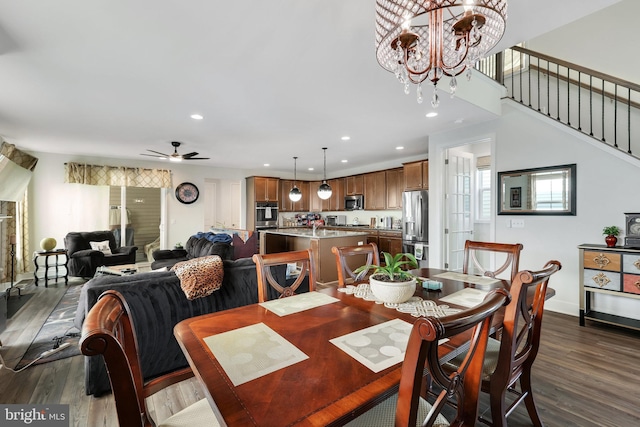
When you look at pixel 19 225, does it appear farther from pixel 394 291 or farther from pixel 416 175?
pixel 416 175

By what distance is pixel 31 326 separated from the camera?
10.5ft

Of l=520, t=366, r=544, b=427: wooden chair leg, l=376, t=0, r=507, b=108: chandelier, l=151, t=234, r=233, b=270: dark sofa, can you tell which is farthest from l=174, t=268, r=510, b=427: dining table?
l=151, t=234, r=233, b=270: dark sofa

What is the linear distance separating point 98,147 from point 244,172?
11.2 feet

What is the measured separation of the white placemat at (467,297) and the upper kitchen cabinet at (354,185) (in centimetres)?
582

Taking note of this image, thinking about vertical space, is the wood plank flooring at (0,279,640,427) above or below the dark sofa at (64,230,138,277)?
below

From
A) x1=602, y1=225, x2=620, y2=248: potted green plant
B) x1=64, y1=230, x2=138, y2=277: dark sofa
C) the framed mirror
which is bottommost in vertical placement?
x1=64, y1=230, x2=138, y2=277: dark sofa

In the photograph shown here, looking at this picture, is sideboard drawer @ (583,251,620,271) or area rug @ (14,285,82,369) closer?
area rug @ (14,285,82,369)

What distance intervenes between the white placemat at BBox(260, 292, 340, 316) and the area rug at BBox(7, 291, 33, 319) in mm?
4104

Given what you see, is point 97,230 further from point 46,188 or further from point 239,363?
point 239,363

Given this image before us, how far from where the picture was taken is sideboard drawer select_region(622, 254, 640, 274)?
277 centimetres

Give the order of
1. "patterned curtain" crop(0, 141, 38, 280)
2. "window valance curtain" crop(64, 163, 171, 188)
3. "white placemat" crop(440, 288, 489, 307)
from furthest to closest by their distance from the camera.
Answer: "window valance curtain" crop(64, 163, 171, 188), "patterned curtain" crop(0, 141, 38, 280), "white placemat" crop(440, 288, 489, 307)

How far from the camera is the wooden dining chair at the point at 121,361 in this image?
26.0 inches

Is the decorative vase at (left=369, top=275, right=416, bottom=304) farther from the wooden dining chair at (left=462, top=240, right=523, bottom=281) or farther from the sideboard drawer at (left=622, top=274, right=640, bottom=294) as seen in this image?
the sideboard drawer at (left=622, top=274, right=640, bottom=294)

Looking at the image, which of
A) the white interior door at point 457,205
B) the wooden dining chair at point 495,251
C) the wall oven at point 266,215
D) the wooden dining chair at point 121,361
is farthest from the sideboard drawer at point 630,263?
the wall oven at point 266,215
